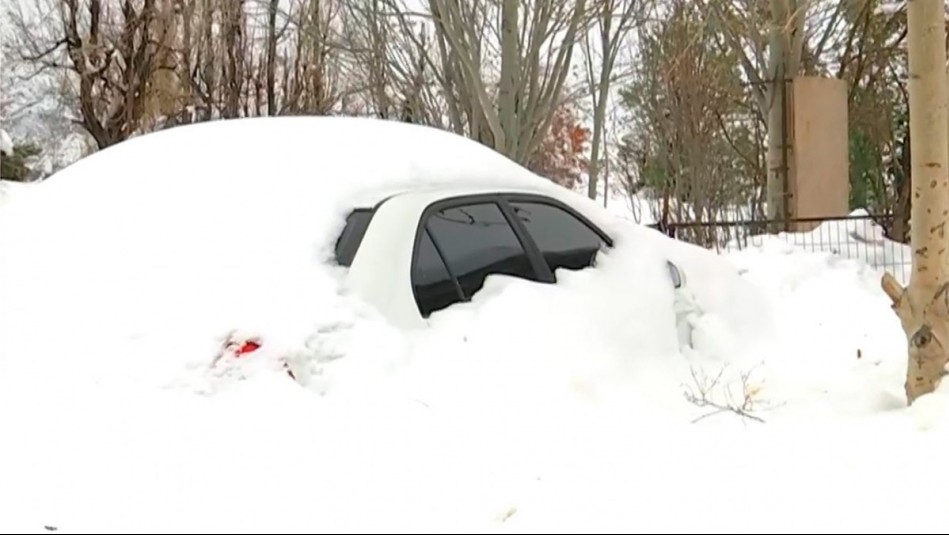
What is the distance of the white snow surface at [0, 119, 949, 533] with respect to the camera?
2.71 m

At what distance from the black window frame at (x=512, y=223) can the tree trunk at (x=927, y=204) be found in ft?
5.22

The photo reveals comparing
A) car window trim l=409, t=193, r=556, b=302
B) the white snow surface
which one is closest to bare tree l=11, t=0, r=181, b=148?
the white snow surface

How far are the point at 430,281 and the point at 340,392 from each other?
2.35 ft

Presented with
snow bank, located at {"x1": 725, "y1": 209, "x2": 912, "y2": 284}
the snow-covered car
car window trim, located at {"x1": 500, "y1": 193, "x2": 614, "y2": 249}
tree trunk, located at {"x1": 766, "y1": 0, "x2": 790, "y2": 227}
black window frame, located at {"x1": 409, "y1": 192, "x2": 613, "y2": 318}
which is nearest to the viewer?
the snow-covered car

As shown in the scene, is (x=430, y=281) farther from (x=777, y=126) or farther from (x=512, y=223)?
(x=777, y=126)

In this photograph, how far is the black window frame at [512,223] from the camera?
379 cm

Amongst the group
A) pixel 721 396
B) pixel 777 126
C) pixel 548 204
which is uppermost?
pixel 777 126

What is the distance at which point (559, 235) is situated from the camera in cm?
458

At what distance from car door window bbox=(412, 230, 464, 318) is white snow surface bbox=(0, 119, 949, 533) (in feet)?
0.25

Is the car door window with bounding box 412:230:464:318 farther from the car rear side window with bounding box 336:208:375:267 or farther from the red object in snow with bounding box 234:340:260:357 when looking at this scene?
the red object in snow with bounding box 234:340:260:357

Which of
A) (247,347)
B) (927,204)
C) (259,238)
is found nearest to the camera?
(247,347)

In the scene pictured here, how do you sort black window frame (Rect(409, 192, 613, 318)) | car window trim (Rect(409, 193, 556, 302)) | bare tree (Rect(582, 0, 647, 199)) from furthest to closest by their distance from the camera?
Answer: bare tree (Rect(582, 0, 647, 199)), car window trim (Rect(409, 193, 556, 302)), black window frame (Rect(409, 192, 613, 318))

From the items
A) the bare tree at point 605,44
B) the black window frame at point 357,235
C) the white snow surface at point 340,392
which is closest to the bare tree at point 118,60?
the bare tree at point 605,44

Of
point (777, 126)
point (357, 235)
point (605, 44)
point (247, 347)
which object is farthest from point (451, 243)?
point (605, 44)
